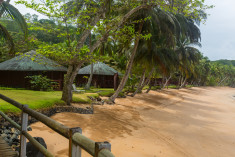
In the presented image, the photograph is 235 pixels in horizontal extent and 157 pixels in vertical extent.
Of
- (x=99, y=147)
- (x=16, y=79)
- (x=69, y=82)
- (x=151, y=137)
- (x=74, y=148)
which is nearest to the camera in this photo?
(x=99, y=147)

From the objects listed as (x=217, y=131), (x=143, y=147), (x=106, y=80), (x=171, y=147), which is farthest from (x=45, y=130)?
(x=106, y=80)

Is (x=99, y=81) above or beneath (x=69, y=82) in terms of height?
beneath

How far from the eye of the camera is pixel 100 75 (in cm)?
2309

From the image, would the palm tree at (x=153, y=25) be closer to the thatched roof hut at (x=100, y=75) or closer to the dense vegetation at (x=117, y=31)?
the dense vegetation at (x=117, y=31)

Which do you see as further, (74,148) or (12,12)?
(12,12)

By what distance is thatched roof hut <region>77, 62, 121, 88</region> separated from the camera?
21.6m

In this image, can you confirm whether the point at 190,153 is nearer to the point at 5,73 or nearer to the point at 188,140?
the point at 188,140

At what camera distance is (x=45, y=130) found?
614 cm

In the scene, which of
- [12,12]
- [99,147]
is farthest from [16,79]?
[99,147]

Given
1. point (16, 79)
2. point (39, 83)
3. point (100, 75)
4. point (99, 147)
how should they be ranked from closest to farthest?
1. point (99, 147)
2. point (39, 83)
3. point (16, 79)
4. point (100, 75)

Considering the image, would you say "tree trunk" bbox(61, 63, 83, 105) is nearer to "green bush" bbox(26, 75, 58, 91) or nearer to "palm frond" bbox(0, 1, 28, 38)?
"palm frond" bbox(0, 1, 28, 38)

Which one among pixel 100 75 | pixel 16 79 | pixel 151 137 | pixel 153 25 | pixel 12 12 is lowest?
pixel 151 137

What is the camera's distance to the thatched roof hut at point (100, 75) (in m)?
21.6

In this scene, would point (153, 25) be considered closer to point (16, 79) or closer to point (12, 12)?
point (12, 12)
